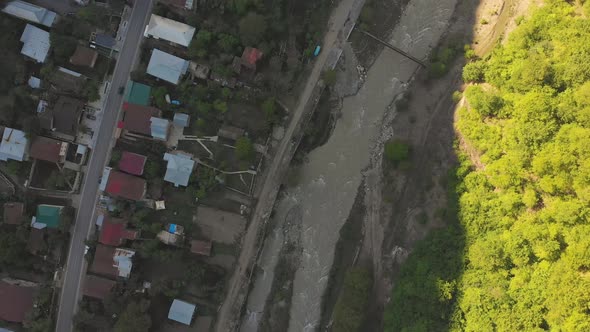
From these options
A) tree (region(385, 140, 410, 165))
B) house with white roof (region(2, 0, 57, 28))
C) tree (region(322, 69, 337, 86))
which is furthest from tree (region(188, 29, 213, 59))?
tree (region(385, 140, 410, 165))

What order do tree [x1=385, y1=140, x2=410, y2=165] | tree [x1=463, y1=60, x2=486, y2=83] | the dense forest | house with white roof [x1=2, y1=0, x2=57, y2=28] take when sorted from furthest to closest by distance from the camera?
house with white roof [x1=2, y1=0, x2=57, y2=28] → tree [x1=385, y1=140, x2=410, y2=165] → tree [x1=463, y1=60, x2=486, y2=83] → the dense forest

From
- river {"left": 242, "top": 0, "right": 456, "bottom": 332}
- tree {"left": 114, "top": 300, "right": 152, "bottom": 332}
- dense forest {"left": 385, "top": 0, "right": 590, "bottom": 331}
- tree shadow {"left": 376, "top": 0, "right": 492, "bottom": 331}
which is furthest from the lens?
river {"left": 242, "top": 0, "right": 456, "bottom": 332}

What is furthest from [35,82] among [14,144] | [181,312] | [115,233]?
[181,312]

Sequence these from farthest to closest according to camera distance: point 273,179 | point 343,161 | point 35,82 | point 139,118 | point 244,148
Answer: point 343,161
point 273,179
point 35,82
point 139,118
point 244,148

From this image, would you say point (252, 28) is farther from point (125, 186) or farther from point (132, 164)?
point (125, 186)

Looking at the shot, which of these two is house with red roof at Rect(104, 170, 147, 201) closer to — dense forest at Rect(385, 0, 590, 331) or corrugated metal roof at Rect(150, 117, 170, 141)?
corrugated metal roof at Rect(150, 117, 170, 141)

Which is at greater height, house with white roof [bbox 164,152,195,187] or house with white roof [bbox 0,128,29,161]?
house with white roof [bbox 164,152,195,187]

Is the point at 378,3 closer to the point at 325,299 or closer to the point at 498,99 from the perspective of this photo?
the point at 498,99
